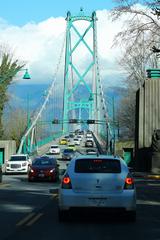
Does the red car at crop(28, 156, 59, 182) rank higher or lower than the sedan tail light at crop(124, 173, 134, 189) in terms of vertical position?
lower

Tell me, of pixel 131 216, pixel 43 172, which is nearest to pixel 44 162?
pixel 43 172

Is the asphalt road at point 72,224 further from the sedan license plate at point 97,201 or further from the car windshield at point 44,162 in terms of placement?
the car windshield at point 44,162

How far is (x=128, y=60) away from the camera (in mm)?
74312

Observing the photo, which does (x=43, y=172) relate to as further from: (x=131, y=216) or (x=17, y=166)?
(x=131, y=216)

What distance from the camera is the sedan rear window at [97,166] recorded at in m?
15.0

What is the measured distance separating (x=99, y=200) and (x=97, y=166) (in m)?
0.94

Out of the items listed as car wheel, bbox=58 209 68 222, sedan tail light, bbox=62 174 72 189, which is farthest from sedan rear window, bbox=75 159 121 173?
car wheel, bbox=58 209 68 222

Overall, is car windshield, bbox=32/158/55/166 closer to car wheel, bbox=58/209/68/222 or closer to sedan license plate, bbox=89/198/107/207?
car wheel, bbox=58/209/68/222

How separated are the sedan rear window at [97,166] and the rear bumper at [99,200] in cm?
67

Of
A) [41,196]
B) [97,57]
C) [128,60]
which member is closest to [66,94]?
[97,57]

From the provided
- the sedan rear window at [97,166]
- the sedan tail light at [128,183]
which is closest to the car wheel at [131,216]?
the sedan tail light at [128,183]

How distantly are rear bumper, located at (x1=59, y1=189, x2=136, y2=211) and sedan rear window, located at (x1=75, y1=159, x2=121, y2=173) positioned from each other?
0.67 metres

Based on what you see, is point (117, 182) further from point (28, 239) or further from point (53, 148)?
point (53, 148)

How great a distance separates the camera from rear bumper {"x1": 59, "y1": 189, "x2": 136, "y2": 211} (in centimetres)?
1441
